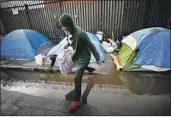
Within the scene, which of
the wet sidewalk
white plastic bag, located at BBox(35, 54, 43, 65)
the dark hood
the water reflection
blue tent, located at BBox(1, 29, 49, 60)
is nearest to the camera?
the dark hood

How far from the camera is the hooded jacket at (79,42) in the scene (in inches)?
118

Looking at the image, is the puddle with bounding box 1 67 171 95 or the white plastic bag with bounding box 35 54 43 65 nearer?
the puddle with bounding box 1 67 171 95

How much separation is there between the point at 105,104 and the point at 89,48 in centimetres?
134

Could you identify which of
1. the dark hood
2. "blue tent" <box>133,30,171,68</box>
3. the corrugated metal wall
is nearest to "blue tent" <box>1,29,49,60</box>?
the corrugated metal wall

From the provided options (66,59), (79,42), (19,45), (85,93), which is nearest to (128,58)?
(85,93)

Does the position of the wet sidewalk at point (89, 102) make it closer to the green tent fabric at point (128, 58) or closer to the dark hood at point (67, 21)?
the green tent fabric at point (128, 58)

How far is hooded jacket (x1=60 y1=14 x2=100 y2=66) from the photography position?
2.99m

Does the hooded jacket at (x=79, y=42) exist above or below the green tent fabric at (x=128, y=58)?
above

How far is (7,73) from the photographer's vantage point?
5.47 meters

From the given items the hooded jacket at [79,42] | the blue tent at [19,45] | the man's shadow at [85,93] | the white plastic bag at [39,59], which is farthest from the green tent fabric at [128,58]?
the blue tent at [19,45]

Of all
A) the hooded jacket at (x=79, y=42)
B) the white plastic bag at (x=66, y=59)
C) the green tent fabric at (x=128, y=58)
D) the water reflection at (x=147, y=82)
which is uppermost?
the hooded jacket at (x=79, y=42)

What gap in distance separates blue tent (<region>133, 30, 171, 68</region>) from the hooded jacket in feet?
6.57

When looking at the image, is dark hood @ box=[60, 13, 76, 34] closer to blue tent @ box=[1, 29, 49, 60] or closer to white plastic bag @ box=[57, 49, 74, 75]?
white plastic bag @ box=[57, 49, 74, 75]

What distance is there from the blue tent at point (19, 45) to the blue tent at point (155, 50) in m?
4.00
